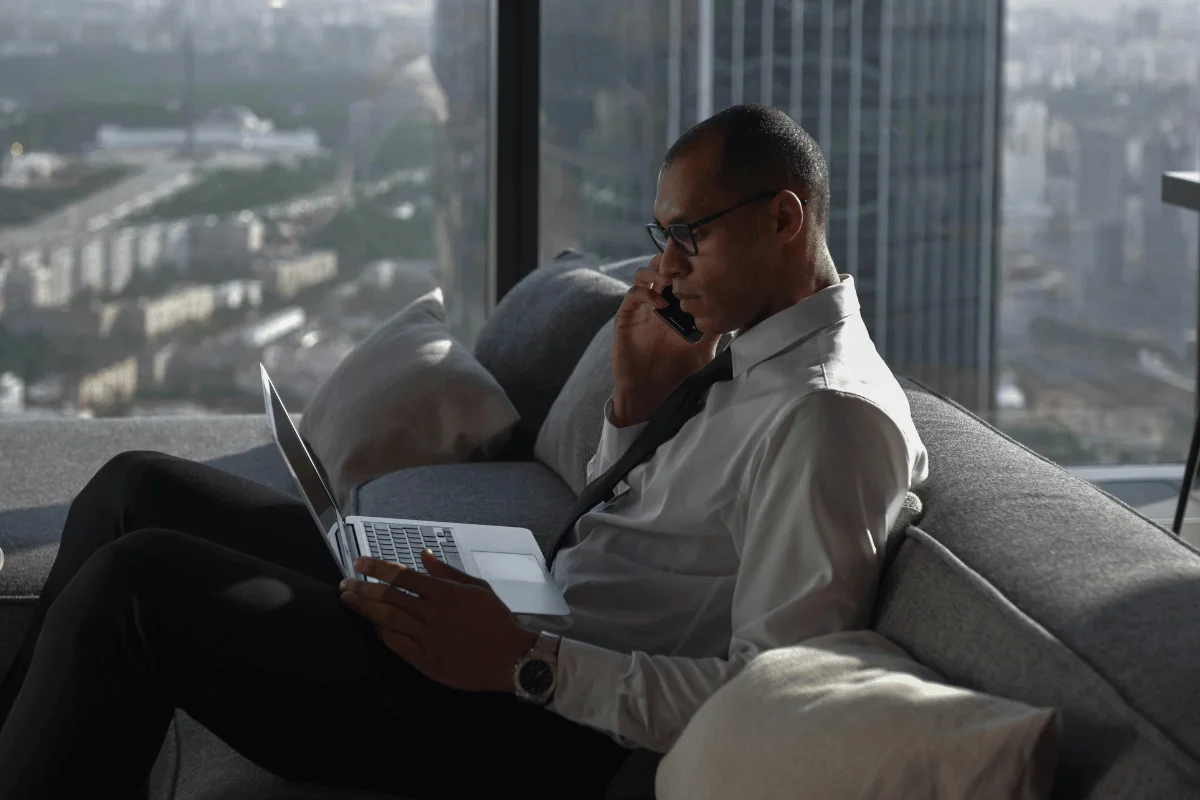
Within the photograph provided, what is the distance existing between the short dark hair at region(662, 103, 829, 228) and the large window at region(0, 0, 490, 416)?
2378 mm

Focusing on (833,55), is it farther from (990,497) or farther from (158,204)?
(990,497)

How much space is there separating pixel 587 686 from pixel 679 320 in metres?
0.63

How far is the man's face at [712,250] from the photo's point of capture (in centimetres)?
151

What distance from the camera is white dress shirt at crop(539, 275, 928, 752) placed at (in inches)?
50.9

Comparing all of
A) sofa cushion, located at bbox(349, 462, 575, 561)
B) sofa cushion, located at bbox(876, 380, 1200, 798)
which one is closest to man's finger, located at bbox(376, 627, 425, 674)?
sofa cushion, located at bbox(876, 380, 1200, 798)

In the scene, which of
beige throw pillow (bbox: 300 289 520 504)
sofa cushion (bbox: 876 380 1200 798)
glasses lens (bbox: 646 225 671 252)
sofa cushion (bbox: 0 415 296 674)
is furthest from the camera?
beige throw pillow (bbox: 300 289 520 504)

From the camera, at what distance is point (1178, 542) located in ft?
4.14

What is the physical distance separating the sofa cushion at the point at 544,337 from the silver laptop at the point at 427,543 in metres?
0.83

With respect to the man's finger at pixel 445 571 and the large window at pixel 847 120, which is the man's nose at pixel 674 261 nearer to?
the man's finger at pixel 445 571

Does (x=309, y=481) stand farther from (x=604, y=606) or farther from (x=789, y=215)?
(x=789, y=215)

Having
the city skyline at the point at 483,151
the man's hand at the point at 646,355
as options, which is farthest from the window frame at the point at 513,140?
the man's hand at the point at 646,355

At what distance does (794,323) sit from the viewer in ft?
4.93

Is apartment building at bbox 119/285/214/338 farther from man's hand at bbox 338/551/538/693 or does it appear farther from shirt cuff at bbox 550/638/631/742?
shirt cuff at bbox 550/638/631/742

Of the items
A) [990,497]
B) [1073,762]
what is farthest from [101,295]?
[1073,762]
